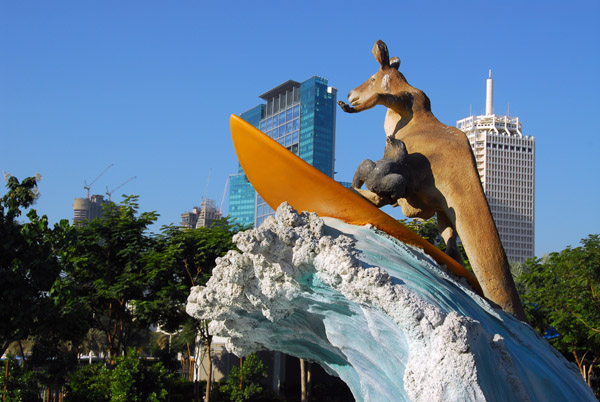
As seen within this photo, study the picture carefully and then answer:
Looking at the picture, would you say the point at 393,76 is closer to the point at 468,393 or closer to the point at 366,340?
the point at 366,340

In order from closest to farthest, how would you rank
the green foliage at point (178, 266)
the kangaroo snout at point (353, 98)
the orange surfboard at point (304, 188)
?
the orange surfboard at point (304, 188) → the kangaroo snout at point (353, 98) → the green foliage at point (178, 266)

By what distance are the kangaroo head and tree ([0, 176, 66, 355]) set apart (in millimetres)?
7904

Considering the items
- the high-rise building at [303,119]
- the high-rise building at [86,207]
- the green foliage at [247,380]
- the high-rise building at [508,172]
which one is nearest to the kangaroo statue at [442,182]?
the green foliage at [247,380]

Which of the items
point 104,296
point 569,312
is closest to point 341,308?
point 569,312

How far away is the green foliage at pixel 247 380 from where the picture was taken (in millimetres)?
19297

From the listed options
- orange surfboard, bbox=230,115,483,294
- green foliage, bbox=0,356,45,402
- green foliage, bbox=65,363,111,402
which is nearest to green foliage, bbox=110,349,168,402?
green foliage, bbox=65,363,111,402

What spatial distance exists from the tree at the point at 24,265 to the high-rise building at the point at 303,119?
58308 millimetres

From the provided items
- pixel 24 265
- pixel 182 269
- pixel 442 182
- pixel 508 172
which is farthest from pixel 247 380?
pixel 508 172

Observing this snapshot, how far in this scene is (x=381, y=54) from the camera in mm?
8039

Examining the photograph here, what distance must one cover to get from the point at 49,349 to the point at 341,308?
15242 mm

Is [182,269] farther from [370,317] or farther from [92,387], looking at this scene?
[370,317]

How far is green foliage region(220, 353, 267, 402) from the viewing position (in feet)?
63.3

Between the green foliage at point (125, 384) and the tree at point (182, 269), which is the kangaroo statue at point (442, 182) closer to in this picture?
the green foliage at point (125, 384)

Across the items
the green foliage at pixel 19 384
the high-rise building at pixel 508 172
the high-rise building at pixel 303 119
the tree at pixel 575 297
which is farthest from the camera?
the high-rise building at pixel 508 172
